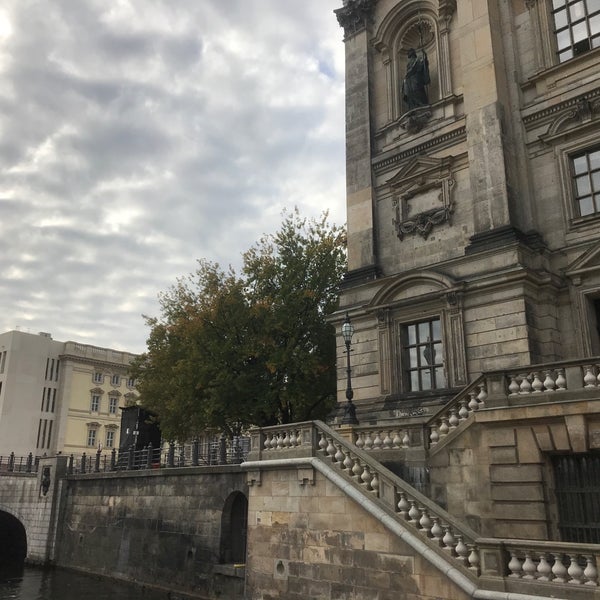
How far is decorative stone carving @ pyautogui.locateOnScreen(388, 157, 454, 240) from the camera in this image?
64.0 ft

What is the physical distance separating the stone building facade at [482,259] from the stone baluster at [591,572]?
106 inches

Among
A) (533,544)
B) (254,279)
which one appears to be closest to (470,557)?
(533,544)

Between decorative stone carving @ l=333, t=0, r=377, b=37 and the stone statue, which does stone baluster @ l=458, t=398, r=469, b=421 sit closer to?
the stone statue

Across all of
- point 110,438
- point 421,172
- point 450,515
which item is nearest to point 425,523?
point 450,515

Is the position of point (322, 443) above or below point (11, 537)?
above

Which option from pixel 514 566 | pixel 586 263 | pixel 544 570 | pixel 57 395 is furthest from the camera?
pixel 57 395

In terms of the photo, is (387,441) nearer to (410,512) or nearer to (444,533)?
(410,512)

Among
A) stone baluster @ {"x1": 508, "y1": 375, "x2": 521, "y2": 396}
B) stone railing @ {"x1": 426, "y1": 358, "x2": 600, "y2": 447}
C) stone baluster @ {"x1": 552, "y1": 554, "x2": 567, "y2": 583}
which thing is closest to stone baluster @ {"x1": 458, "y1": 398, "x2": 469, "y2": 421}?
stone railing @ {"x1": 426, "y1": 358, "x2": 600, "y2": 447}

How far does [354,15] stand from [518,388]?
681 inches

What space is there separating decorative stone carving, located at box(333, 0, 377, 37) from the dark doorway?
18052 mm

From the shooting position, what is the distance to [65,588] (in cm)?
2348

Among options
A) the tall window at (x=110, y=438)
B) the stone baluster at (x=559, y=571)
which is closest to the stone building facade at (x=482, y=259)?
the stone baluster at (x=559, y=571)

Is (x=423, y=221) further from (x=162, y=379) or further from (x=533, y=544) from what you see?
(x=162, y=379)

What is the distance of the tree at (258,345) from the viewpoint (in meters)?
27.6
